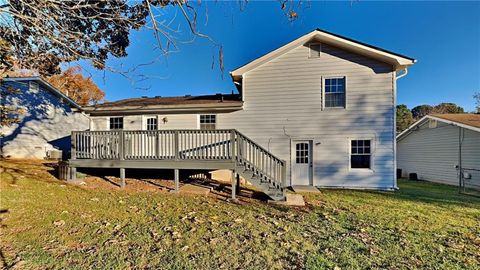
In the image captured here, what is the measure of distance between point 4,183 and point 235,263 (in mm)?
8767

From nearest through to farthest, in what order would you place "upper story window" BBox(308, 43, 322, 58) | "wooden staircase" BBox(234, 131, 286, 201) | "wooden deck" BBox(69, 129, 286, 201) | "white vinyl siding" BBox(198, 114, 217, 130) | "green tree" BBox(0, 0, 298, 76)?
"green tree" BBox(0, 0, 298, 76), "wooden staircase" BBox(234, 131, 286, 201), "wooden deck" BBox(69, 129, 286, 201), "upper story window" BBox(308, 43, 322, 58), "white vinyl siding" BBox(198, 114, 217, 130)

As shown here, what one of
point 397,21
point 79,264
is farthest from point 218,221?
point 397,21

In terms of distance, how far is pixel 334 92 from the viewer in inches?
426

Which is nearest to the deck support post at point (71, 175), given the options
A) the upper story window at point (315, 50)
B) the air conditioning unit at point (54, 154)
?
the air conditioning unit at point (54, 154)

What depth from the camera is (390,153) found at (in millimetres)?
10234

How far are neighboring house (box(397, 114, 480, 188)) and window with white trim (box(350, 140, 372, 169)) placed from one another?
4863 millimetres

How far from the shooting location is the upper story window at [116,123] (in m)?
12.3

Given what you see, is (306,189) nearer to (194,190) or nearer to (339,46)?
(194,190)

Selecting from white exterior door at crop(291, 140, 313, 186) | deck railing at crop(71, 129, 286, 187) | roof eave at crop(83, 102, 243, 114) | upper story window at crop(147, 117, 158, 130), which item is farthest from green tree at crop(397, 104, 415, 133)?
upper story window at crop(147, 117, 158, 130)

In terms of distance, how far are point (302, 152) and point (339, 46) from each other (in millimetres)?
4956

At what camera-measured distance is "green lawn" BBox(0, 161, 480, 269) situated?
373cm

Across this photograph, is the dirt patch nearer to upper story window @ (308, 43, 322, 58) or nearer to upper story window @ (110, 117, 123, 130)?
upper story window @ (110, 117, 123, 130)

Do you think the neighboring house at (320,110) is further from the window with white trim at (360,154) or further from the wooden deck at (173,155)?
the wooden deck at (173,155)

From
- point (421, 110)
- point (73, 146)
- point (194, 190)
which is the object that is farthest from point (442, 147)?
point (421, 110)
